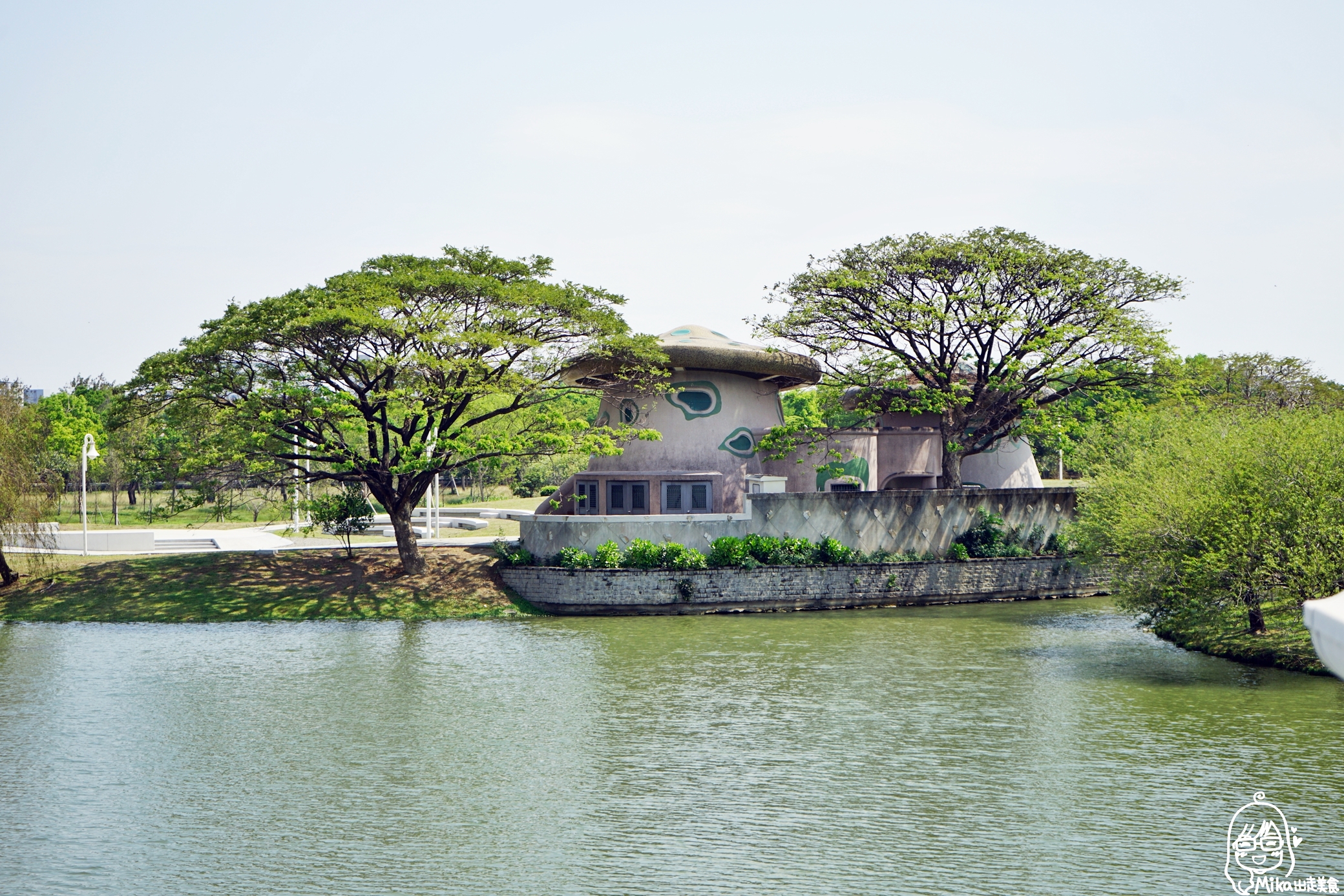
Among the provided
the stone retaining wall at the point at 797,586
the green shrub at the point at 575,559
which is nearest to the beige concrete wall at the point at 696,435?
the stone retaining wall at the point at 797,586

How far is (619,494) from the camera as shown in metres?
41.6

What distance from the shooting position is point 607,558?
3516 cm

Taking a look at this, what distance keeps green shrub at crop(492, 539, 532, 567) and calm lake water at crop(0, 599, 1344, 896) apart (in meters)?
6.55

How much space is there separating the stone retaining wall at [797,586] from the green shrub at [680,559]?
0.21 meters

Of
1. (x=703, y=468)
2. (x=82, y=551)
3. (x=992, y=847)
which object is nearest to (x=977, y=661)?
(x=992, y=847)

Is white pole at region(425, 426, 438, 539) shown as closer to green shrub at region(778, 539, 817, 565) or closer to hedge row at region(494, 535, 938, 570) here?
hedge row at region(494, 535, 938, 570)

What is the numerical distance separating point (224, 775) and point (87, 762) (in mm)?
2757

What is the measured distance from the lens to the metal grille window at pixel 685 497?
4091 centimetres

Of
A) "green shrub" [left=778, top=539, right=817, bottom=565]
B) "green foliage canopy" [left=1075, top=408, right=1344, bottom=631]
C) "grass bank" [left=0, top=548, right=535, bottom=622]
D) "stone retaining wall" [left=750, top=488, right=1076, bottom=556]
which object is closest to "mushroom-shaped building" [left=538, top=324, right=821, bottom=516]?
"stone retaining wall" [left=750, top=488, right=1076, bottom=556]

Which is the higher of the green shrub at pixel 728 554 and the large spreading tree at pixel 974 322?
the large spreading tree at pixel 974 322

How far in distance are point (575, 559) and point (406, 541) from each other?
20.2 ft

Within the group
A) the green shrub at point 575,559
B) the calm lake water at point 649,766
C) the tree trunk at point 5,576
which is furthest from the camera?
the tree trunk at point 5,576

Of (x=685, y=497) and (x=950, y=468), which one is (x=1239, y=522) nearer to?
(x=950, y=468)

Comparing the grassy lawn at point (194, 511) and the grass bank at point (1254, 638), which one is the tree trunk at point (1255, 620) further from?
the grassy lawn at point (194, 511)
